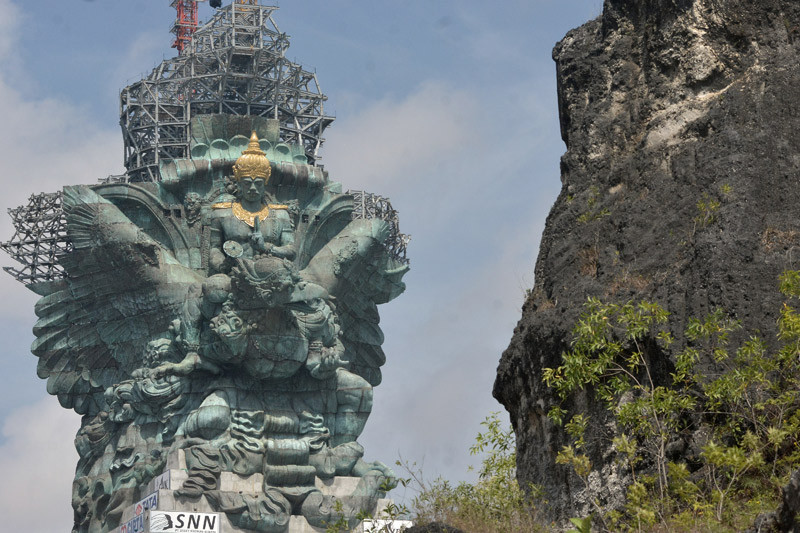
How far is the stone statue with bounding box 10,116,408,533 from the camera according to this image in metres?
56.5

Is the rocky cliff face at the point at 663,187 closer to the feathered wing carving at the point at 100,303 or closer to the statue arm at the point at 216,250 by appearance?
the statue arm at the point at 216,250

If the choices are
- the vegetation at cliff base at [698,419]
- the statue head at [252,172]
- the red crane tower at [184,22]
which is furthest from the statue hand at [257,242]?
the vegetation at cliff base at [698,419]

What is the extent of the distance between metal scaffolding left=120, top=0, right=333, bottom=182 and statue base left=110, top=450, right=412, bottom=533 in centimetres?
1523

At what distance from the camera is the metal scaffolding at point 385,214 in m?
66.6

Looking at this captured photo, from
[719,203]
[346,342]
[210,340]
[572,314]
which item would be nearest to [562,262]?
[572,314]

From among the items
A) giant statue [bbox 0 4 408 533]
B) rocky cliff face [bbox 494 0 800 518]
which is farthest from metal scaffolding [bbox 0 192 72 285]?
rocky cliff face [bbox 494 0 800 518]

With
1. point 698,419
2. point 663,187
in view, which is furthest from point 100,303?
point 698,419

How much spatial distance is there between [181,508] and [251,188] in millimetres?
12852

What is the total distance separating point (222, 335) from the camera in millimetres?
56000

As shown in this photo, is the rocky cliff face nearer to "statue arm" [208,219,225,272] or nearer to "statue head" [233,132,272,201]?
"statue arm" [208,219,225,272]

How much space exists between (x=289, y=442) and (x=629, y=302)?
4606 cm

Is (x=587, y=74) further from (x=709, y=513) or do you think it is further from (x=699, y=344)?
(x=709, y=513)

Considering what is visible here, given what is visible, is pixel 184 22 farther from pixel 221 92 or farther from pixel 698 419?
pixel 698 419

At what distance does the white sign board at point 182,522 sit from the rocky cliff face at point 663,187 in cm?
3971
